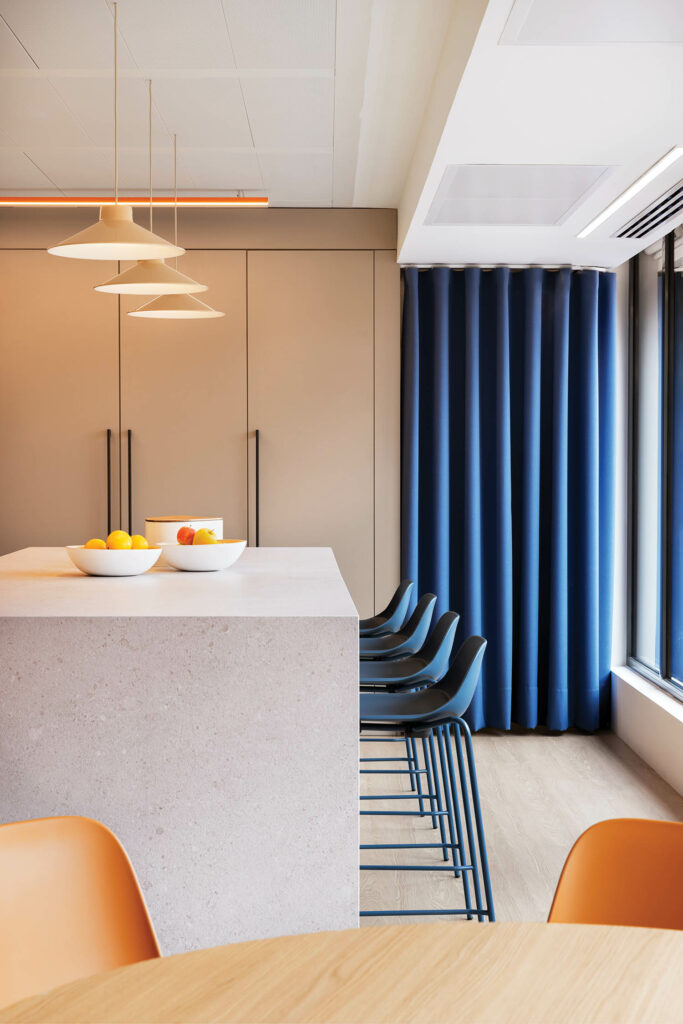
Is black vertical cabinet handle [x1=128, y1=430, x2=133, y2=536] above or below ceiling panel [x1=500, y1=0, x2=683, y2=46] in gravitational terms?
below

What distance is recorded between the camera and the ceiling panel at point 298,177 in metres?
4.20

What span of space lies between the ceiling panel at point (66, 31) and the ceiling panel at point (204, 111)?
259 mm

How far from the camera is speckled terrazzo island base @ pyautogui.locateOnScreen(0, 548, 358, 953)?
6.91 ft

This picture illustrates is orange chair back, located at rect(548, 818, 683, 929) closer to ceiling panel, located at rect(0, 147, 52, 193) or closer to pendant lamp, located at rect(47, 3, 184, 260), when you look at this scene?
pendant lamp, located at rect(47, 3, 184, 260)

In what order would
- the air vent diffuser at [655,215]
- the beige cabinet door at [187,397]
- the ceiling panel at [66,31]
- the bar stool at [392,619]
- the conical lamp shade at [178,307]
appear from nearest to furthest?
the ceiling panel at [66,31]
the conical lamp shade at [178,307]
the air vent diffuser at [655,215]
the bar stool at [392,619]
the beige cabinet door at [187,397]

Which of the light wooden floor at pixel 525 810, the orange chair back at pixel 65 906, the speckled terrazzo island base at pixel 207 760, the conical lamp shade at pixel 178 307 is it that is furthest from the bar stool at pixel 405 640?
the orange chair back at pixel 65 906

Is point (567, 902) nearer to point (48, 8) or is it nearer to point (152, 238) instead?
point (152, 238)

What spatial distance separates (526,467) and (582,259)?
1.12m

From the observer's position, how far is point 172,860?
6.93 ft

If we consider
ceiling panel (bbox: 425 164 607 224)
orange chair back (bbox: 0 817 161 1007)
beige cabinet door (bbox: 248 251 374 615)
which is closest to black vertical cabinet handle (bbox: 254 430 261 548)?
beige cabinet door (bbox: 248 251 374 615)

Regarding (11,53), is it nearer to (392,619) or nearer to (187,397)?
(187,397)

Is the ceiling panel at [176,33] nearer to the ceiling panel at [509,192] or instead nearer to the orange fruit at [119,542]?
the ceiling panel at [509,192]

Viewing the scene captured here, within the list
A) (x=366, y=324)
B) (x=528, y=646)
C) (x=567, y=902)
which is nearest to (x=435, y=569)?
(x=528, y=646)

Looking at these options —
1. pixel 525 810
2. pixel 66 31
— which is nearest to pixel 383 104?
pixel 66 31
